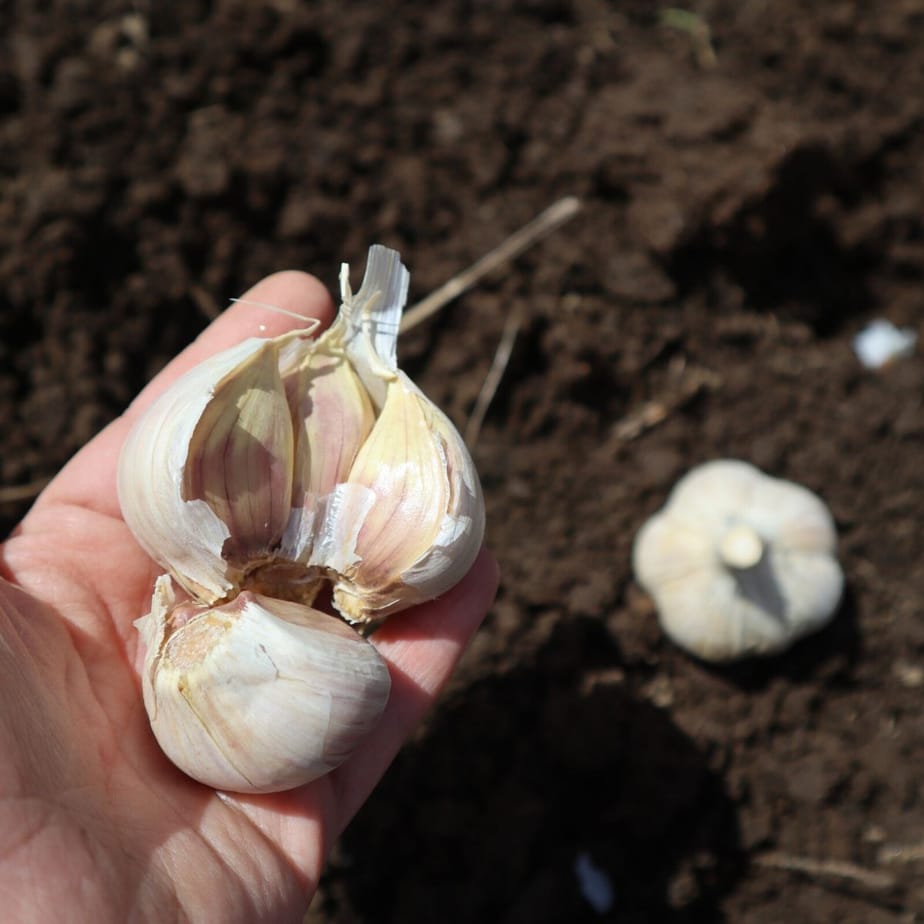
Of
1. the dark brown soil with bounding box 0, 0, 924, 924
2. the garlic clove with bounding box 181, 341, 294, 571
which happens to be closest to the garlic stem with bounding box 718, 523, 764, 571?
the dark brown soil with bounding box 0, 0, 924, 924

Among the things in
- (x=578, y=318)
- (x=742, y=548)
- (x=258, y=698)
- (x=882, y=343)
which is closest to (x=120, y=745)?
(x=258, y=698)

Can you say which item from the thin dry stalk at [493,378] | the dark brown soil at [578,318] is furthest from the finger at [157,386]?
the thin dry stalk at [493,378]

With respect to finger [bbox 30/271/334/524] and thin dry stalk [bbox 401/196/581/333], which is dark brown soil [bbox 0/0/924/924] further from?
finger [bbox 30/271/334/524]

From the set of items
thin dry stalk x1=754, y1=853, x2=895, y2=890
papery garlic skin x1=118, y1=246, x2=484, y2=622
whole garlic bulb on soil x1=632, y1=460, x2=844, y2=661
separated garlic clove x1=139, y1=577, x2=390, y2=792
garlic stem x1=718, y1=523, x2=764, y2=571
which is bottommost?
thin dry stalk x1=754, y1=853, x2=895, y2=890

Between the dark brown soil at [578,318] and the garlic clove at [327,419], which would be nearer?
the garlic clove at [327,419]

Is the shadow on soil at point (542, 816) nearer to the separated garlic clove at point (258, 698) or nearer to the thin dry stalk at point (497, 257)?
the separated garlic clove at point (258, 698)

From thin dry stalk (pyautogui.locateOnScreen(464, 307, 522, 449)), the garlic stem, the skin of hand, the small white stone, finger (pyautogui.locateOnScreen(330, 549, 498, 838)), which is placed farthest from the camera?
the small white stone
